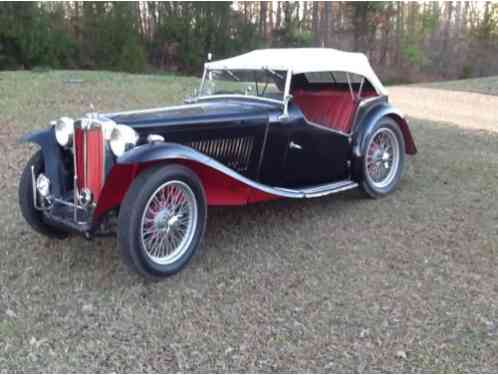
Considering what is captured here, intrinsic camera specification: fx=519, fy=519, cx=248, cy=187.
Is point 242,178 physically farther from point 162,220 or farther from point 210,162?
point 162,220

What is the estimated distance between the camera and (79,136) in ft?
12.2

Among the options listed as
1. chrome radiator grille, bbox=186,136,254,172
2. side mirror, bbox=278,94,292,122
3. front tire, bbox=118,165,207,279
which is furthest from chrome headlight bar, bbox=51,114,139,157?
side mirror, bbox=278,94,292,122

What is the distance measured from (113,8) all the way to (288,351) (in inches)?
642

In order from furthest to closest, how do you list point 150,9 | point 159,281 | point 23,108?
point 150,9, point 23,108, point 159,281

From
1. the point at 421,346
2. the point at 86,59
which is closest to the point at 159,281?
the point at 421,346

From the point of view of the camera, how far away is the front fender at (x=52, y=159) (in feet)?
12.6

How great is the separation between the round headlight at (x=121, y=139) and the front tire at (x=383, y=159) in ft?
8.46

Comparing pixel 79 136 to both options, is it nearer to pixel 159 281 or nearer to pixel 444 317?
pixel 159 281

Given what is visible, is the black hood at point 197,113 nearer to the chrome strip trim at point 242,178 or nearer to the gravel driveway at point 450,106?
the chrome strip trim at point 242,178

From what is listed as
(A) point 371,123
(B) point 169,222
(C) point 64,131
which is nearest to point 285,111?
(A) point 371,123

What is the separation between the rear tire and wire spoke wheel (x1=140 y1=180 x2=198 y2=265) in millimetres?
975

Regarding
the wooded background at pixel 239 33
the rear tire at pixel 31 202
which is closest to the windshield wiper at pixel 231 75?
the rear tire at pixel 31 202

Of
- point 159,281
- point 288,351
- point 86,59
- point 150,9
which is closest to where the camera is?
point 288,351

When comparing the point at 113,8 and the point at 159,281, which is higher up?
the point at 113,8
